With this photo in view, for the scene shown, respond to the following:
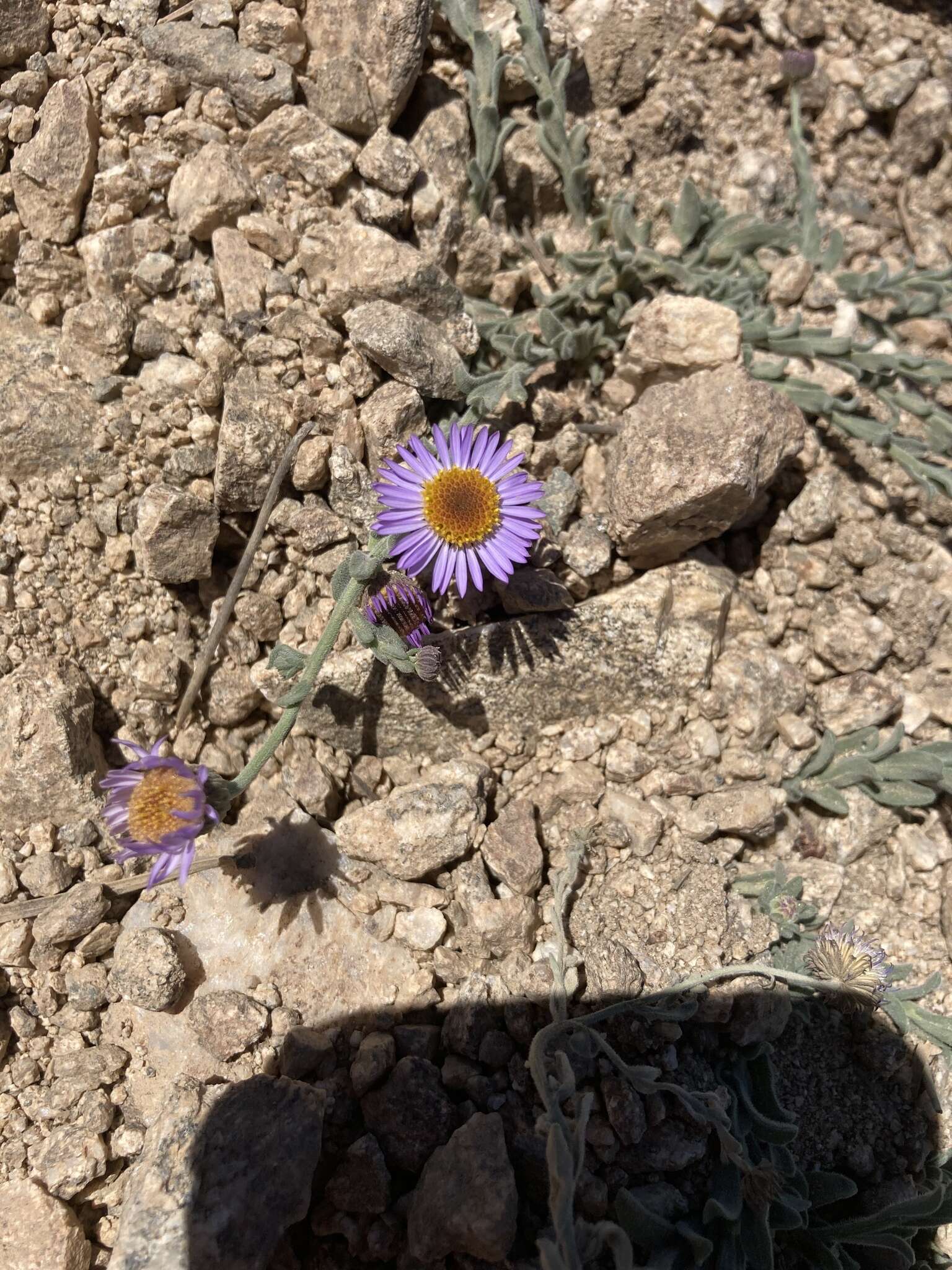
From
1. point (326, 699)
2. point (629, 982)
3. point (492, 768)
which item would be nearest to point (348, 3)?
point (326, 699)

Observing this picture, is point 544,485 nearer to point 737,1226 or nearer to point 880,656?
point 880,656

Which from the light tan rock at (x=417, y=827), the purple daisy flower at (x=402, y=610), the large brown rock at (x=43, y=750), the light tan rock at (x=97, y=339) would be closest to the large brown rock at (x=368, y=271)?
the light tan rock at (x=97, y=339)

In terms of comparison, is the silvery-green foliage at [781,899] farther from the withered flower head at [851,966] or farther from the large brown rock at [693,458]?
the large brown rock at [693,458]

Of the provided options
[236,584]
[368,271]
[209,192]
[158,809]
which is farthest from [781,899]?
[209,192]

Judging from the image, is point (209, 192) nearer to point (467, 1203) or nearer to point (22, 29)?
point (22, 29)

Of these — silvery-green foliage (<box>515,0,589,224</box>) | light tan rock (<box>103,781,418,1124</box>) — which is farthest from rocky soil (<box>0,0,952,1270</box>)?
silvery-green foliage (<box>515,0,589,224</box>)
